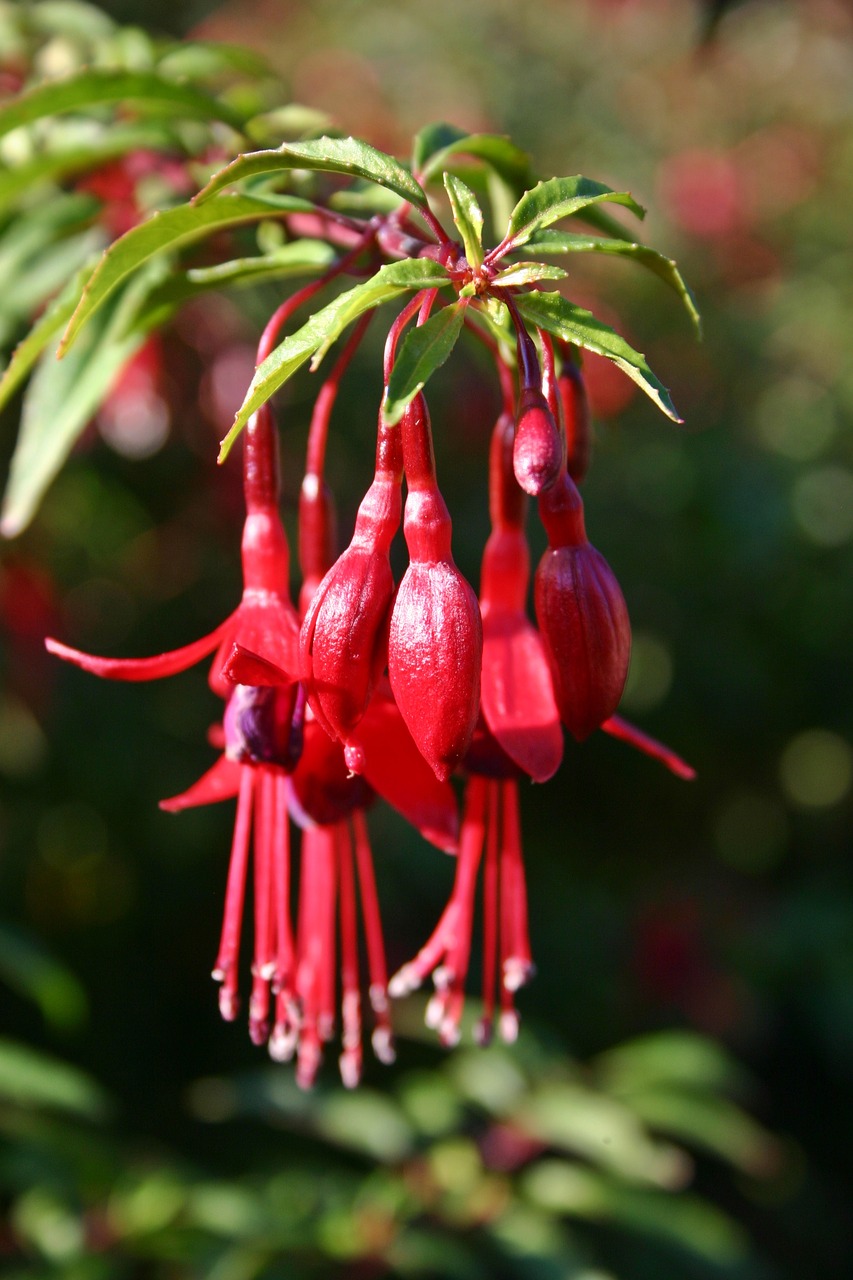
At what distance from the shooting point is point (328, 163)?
1.62ft

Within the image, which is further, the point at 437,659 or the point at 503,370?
the point at 503,370

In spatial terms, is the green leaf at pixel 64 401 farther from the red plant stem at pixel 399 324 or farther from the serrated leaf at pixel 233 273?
the red plant stem at pixel 399 324

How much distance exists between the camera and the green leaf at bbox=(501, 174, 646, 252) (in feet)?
1.65

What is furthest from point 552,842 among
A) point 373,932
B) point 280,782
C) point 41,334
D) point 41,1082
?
point 41,334

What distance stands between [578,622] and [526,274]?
154 mm

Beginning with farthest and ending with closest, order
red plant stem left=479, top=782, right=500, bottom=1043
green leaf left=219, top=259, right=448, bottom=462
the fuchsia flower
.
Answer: red plant stem left=479, top=782, right=500, bottom=1043 → the fuchsia flower → green leaf left=219, top=259, right=448, bottom=462

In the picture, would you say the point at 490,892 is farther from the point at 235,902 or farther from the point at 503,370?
the point at 503,370

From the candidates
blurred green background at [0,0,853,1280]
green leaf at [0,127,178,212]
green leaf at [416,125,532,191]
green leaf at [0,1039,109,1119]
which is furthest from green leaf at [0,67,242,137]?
green leaf at [0,1039,109,1119]

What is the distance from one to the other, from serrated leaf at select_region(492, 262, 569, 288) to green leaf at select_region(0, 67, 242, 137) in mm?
313

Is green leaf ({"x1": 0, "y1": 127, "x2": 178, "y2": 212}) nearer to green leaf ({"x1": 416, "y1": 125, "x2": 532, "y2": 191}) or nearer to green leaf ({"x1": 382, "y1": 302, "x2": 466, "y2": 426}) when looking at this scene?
green leaf ({"x1": 416, "y1": 125, "x2": 532, "y2": 191})

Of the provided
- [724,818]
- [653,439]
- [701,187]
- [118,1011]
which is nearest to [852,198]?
[701,187]

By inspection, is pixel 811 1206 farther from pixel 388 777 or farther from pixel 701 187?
pixel 701 187

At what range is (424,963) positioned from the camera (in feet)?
2.34

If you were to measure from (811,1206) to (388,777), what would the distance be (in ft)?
6.34
